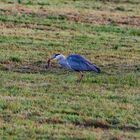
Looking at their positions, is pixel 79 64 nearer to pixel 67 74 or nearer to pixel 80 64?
pixel 80 64

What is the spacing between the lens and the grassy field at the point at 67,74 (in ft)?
31.6

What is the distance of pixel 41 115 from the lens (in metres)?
10.0

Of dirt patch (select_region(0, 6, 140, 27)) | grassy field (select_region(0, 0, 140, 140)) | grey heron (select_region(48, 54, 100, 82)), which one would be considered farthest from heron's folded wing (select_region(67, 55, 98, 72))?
dirt patch (select_region(0, 6, 140, 27))

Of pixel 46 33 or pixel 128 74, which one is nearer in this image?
pixel 128 74

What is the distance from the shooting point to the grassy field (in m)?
9.62

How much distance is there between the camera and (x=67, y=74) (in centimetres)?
1345

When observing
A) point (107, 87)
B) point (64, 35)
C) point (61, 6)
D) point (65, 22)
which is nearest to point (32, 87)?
point (107, 87)

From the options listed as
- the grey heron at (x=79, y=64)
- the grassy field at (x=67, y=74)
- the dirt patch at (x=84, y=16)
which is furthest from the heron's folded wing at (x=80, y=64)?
the dirt patch at (x=84, y=16)

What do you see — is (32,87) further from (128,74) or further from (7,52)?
(7,52)

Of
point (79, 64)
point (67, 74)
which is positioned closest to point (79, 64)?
point (79, 64)

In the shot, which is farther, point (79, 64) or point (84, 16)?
point (84, 16)

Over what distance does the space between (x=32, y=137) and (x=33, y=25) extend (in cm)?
1057

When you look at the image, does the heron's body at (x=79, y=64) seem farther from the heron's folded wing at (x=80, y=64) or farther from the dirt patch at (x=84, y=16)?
the dirt patch at (x=84, y=16)

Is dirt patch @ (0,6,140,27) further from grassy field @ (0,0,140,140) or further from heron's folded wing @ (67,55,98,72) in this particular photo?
heron's folded wing @ (67,55,98,72)
